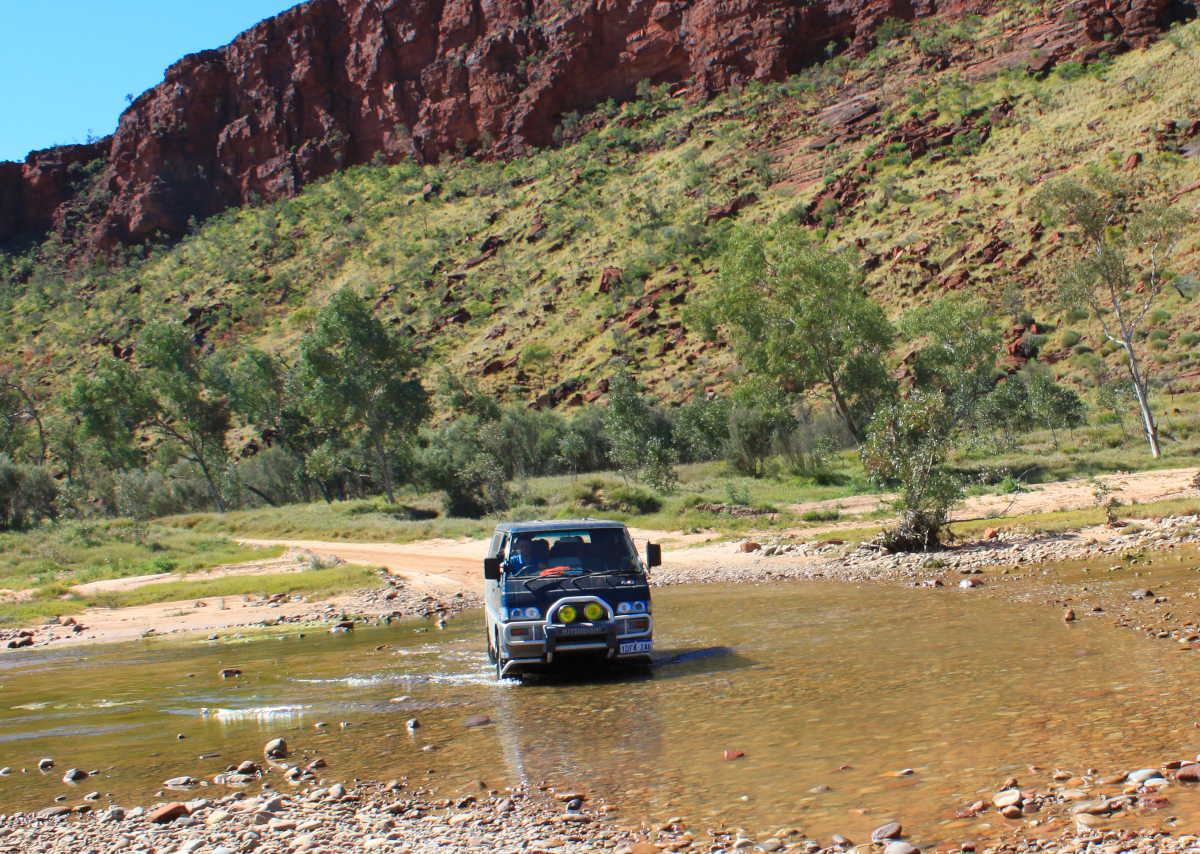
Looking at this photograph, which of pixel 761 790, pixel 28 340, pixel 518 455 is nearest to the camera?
pixel 761 790

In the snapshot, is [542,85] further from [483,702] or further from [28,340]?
[483,702]

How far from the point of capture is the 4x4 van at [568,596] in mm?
11000

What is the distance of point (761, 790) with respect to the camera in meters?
6.79

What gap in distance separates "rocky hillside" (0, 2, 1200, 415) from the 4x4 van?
1863 inches

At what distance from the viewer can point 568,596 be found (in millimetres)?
11086

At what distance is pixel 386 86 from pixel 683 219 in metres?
63.9

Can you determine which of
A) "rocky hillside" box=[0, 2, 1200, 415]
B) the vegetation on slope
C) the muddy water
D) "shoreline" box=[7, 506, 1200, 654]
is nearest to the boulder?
the muddy water

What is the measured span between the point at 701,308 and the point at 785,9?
6336cm

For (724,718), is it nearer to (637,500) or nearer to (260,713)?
(260,713)

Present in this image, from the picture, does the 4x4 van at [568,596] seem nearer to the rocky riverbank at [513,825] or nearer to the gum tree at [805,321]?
the rocky riverbank at [513,825]

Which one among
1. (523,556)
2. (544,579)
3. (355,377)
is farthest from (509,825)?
(355,377)

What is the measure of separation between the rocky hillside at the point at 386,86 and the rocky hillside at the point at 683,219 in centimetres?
293

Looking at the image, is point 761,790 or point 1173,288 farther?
point 1173,288

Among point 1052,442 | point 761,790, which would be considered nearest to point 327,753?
point 761,790
